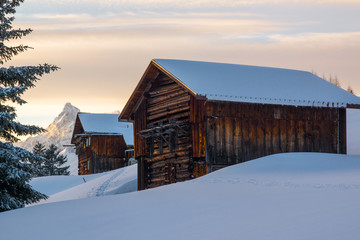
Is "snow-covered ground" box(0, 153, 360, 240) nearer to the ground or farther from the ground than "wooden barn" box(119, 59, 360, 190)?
nearer to the ground

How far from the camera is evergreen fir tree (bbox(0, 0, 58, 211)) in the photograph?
18688 mm

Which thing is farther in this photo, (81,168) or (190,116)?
(81,168)

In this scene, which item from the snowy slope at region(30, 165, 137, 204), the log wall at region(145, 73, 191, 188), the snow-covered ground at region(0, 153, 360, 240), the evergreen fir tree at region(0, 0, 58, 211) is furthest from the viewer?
the snowy slope at region(30, 165, 137, 204)

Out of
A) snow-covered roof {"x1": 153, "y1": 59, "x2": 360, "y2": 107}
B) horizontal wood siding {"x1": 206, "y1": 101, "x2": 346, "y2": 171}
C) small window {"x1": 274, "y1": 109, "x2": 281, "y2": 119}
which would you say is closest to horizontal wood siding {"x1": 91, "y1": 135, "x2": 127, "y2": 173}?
snow-covered roof {"x1": 153, "y1": 59, "x2": 360, "y2": 107}

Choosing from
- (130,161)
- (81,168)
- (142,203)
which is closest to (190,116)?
(142,203)

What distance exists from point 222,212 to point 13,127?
382 inches

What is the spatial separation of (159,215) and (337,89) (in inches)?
822

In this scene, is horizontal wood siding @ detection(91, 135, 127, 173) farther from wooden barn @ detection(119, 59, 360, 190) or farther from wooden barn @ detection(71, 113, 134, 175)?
wooden barn @ detection(119, 59, 360, 190)

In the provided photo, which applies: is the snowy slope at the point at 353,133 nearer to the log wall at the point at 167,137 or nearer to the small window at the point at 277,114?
the small window at the point at 277,114

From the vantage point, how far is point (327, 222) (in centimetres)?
1005

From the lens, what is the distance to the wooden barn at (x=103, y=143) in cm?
5441

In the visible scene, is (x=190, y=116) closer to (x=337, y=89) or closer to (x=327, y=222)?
(x=337, y=89)

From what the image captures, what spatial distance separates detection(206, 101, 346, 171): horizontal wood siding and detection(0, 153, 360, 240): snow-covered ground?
7.31 m

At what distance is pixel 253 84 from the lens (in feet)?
94.5
